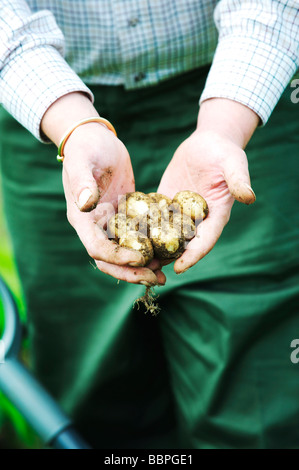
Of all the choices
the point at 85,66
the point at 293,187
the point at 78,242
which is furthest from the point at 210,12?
the point at 78,242

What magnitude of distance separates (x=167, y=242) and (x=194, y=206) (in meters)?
0.12

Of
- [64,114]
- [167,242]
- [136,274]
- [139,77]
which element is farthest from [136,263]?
[139,77]

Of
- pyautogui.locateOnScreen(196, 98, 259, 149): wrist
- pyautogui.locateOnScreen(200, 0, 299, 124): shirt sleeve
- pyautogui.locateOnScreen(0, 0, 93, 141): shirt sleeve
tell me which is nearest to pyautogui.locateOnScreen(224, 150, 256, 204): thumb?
pyautogui.locateOnScreen(196, 98, 259, 149): wrist

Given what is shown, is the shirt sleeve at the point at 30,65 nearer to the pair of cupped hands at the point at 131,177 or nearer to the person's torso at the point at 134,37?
the pair of cupped hands at the point at 131,177

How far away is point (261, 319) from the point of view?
1397 millimetres

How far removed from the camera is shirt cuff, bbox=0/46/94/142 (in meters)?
1.20

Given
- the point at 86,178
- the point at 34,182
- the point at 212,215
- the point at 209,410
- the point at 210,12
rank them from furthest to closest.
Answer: the point at 34,182, the point at 209,410, the point at 210,12, the point at 212,215, the point at 86,178

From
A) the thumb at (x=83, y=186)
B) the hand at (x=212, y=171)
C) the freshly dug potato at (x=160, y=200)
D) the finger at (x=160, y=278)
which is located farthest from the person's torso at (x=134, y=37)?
the finger at (x=160, y=278)

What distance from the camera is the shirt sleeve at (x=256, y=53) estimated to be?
1191 millimetres

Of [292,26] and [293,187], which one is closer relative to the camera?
[292,26]

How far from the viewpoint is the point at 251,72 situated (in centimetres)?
121

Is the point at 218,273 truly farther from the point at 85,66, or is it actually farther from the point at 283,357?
the point at 85,66

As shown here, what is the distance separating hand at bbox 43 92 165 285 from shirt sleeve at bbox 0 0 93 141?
57 mm

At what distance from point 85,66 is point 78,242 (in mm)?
598
